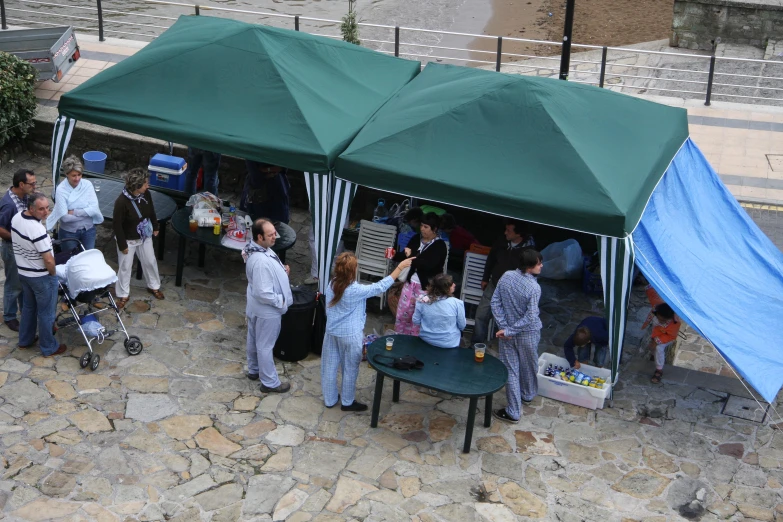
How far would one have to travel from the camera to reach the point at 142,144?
13219 millimetres

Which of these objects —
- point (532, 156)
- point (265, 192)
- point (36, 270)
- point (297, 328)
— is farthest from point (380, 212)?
point (36, 270)

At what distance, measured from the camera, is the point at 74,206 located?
9.68m

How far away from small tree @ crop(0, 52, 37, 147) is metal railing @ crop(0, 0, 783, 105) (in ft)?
11.9

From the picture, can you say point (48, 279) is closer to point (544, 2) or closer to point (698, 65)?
point (698, 65)

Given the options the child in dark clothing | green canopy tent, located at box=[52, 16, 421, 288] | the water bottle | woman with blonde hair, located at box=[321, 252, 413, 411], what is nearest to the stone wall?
green canopy tent, located at box=[52, 16, 421, 288]

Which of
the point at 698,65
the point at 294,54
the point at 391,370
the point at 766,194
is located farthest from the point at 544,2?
the point at 391,370

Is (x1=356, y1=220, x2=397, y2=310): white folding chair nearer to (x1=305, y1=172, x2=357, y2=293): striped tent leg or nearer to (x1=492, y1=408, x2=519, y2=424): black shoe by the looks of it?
(x1=305, y1=172, x2=357, y2=293): striped tent leg

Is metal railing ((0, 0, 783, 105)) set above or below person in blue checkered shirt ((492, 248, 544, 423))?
above

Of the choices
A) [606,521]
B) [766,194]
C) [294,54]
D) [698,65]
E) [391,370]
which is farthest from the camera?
[698,65]

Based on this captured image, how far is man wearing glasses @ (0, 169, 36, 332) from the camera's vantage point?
8.72 m

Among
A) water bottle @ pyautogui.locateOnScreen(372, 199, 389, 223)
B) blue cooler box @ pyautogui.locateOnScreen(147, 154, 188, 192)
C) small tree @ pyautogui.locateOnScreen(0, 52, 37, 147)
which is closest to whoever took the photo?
water bottle @ pyautogui.locateOnScreen(372, 199, 389, 223)

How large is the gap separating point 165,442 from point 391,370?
6.64ft

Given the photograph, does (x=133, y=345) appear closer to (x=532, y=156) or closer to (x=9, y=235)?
(x=9, y=235)

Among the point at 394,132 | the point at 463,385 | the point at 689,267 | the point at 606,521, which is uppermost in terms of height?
the point at 394,132
